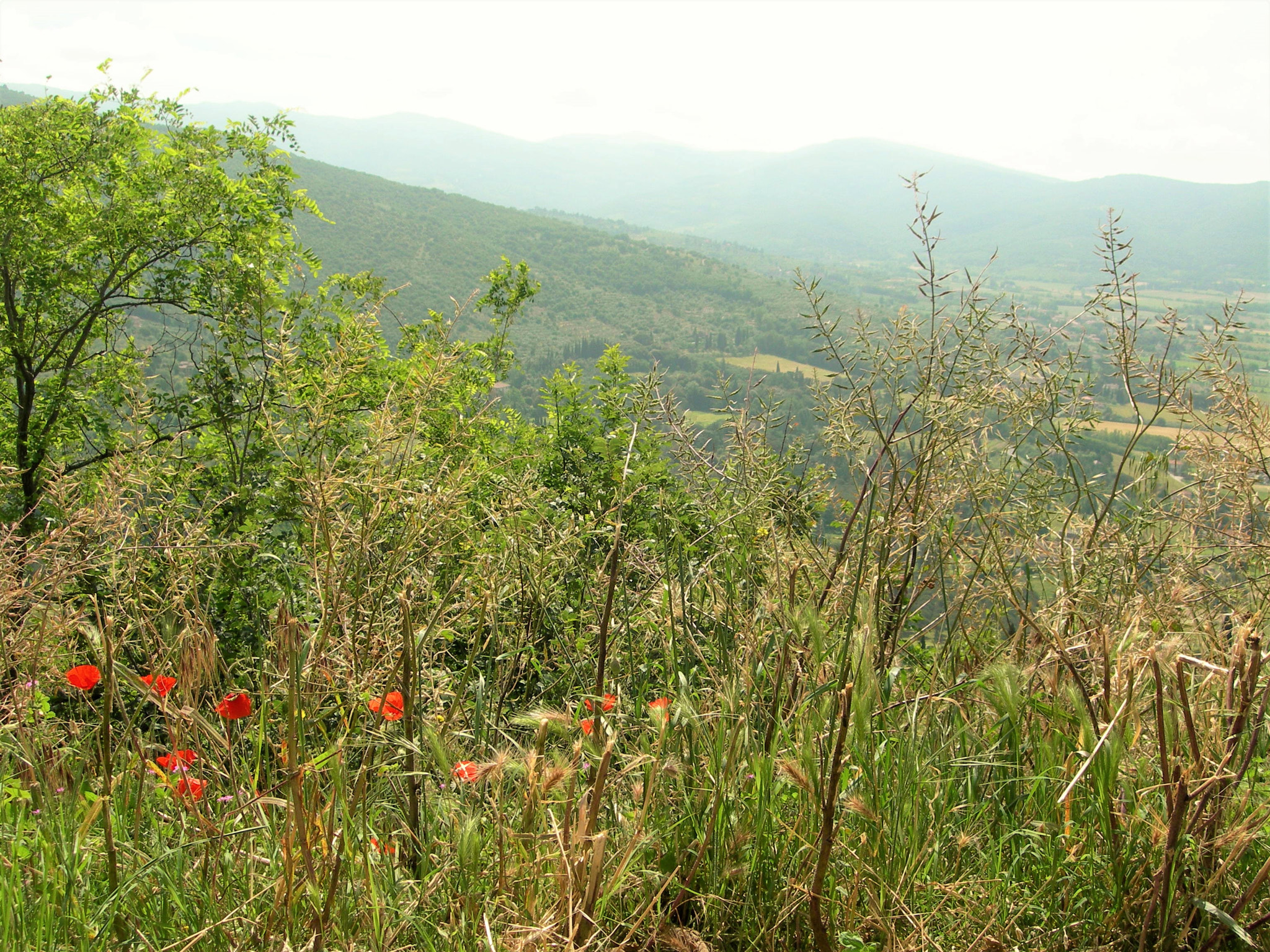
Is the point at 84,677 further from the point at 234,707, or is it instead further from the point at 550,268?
the point at 550,268

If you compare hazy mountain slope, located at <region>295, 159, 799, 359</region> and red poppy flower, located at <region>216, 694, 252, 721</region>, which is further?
hazy mountain slope, located at <region>295, 159, 799, 359</region>

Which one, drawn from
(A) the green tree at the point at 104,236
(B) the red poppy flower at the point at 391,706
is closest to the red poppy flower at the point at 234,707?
(B) the red poppy flower at the point at 391,706

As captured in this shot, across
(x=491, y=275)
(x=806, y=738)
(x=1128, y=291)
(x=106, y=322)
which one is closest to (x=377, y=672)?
(x=806, y=738)

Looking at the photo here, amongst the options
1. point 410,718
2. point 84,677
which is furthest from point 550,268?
point 410,718

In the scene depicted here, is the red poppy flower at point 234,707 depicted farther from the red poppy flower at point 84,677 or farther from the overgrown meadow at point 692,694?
the red poppy flower at point 84,677

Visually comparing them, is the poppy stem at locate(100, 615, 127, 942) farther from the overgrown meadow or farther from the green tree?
the green tree

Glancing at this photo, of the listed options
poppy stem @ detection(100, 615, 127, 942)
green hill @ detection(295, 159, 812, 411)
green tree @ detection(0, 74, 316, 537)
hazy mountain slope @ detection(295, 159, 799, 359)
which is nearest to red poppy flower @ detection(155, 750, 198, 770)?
poppy stem @ detection(100, 615, 127, 942)

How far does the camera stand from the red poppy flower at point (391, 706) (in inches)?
49.5

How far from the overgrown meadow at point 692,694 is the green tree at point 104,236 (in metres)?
10.6

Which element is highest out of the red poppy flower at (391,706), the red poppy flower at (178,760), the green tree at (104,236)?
the green tree at (104,236)

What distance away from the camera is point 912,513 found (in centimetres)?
194

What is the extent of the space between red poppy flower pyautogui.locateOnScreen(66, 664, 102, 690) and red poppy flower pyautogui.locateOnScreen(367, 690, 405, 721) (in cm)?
64

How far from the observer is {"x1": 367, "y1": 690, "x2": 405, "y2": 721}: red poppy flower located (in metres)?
1.26

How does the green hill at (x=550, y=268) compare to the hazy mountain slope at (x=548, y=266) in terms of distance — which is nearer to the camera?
the green hill at (x=550, y=268)
